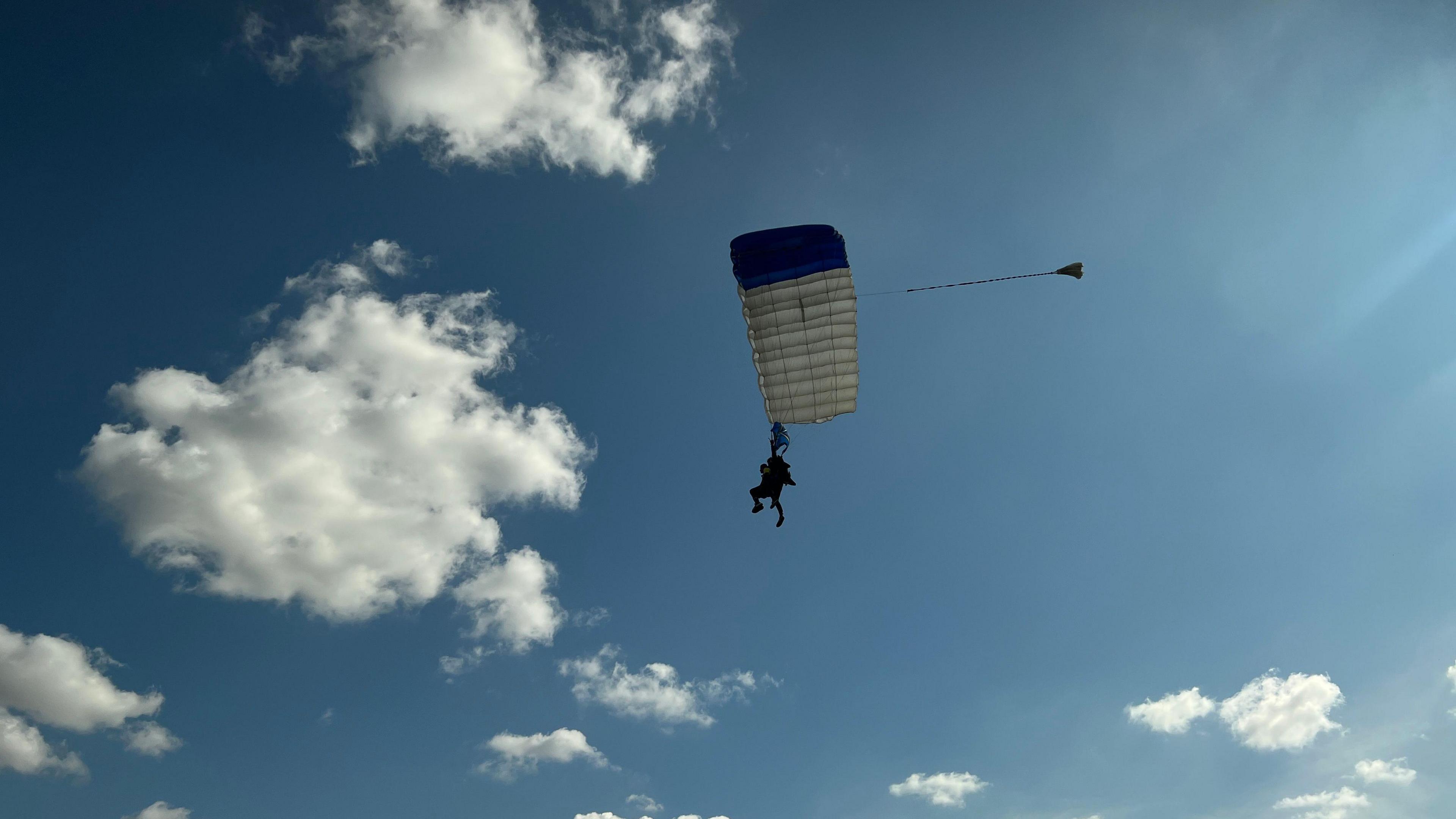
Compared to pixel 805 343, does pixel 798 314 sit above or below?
above

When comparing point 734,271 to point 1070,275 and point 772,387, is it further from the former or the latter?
point 1070,275

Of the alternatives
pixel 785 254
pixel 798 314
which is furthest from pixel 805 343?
pixel 785 254

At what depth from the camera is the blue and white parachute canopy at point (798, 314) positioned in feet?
78.0

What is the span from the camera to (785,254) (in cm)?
2381

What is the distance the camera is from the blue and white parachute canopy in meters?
23.8

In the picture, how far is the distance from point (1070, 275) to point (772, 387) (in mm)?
8305

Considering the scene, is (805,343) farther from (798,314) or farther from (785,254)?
(785,254)

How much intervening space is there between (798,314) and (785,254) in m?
1.68

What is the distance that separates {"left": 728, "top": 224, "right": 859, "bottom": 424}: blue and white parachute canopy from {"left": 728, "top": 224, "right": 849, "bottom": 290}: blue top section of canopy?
2 cm

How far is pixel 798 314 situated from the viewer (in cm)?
2422

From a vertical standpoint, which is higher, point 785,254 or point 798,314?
point 785,254

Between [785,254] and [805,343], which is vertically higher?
[785,254]

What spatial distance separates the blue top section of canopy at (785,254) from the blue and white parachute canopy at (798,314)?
2 centimetres

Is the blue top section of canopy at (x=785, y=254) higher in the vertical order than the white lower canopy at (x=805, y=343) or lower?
higher
